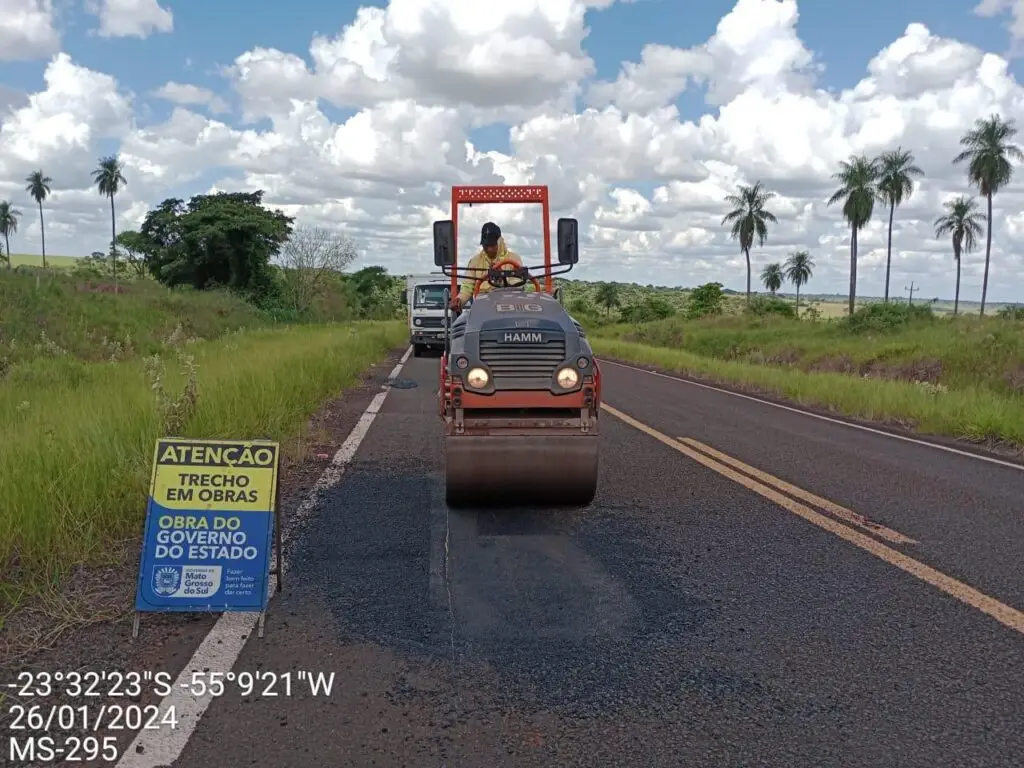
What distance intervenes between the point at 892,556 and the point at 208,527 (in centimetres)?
402

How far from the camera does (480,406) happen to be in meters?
5.58

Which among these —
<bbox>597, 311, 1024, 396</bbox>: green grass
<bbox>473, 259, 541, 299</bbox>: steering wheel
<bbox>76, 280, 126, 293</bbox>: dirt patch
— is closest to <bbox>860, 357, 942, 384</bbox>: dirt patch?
<bbox>597, 311, 1024, 396</bbox>: green grass

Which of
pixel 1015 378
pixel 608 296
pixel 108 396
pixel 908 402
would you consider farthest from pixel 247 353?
pixel 608 296

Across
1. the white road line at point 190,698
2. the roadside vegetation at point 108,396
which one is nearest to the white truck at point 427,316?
the roadside vegetation at point 108,396

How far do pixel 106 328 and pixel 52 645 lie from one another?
25142 mm

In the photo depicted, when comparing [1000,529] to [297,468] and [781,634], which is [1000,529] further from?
[297,468]

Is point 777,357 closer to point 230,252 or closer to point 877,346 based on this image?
point 877,346

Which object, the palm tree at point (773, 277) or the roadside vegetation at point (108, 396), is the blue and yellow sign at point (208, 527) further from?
the palm tree at point (773, 277)

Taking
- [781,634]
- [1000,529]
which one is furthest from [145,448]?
[1000,529]

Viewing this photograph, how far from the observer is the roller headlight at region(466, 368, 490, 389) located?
18.4ft

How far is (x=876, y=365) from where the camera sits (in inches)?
1088

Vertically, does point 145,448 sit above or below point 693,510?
above

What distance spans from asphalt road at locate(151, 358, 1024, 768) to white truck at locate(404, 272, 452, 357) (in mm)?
18109

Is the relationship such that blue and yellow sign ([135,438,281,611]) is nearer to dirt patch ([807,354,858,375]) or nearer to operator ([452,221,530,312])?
operator ([452,221,530,312])
